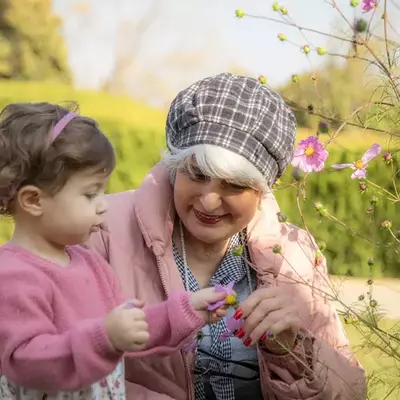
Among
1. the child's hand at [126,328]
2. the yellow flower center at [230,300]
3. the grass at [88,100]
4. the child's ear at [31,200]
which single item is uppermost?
the child's ear at [31,200]

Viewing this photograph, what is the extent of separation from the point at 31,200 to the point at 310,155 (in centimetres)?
73

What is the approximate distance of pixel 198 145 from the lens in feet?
6.84

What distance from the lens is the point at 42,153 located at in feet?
5.24

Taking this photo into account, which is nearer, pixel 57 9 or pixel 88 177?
pixel 88 177

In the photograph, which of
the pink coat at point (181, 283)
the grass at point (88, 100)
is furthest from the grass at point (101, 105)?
the pink coat at point (181, 283)

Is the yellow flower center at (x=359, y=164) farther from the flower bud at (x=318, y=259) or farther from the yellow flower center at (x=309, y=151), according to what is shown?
the flower bud at (x=318, y=259)

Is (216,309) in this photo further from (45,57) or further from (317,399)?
(45,57)

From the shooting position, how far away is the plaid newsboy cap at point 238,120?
2.08 m

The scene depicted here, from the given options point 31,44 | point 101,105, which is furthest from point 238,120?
point 31,44

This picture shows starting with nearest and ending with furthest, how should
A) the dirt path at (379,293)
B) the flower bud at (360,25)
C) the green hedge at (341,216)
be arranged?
the flower bud at (360,25) < the dirt path at (379,293) < the green hedge at (341,216)

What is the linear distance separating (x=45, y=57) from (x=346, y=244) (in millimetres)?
7415

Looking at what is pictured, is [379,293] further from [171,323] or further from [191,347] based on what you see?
[171,323]

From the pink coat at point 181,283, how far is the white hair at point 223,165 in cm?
19

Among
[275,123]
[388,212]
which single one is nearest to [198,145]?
[275,123]
